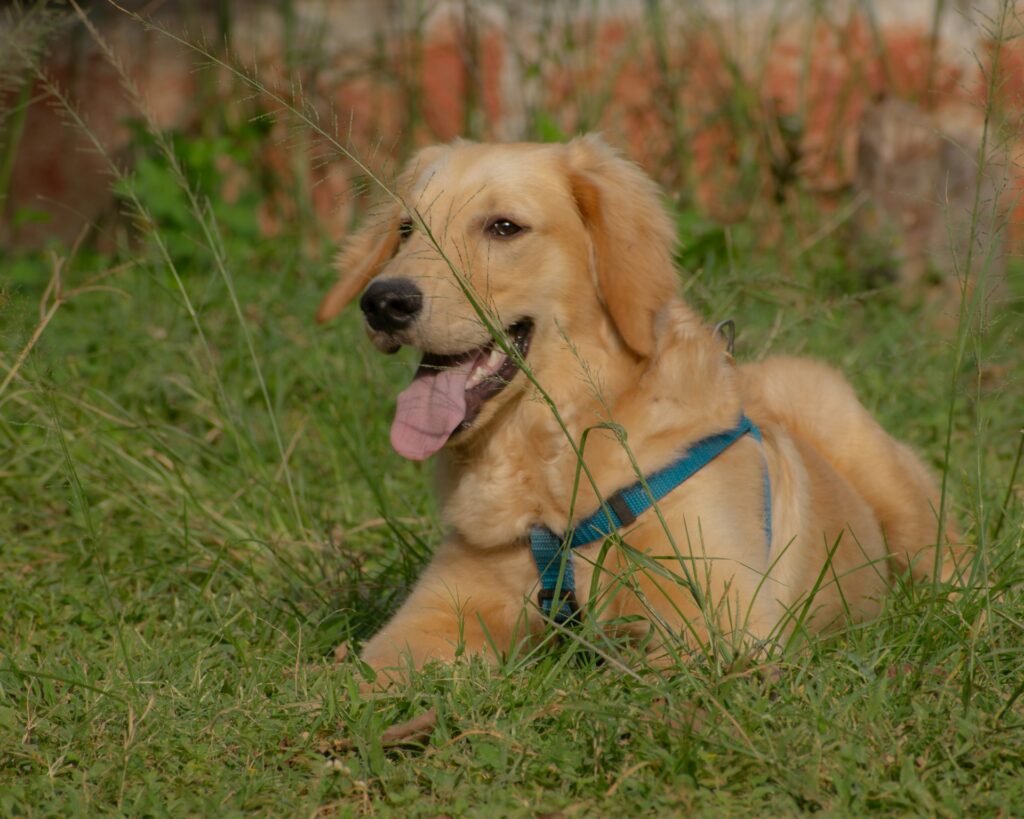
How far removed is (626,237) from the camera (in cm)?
299

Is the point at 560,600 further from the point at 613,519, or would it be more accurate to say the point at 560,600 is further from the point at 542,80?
the point at 542,80

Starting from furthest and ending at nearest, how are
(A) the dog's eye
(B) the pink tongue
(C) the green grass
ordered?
(A) the dog's eye
(B) the pink tongue
(C) the green grass

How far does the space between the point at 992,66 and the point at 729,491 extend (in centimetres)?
104

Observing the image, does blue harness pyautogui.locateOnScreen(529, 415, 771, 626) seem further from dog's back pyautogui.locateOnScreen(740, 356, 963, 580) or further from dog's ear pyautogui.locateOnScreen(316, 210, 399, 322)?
dog's ear pyautogui.locateOnScreen(316, 210, 399, 322)

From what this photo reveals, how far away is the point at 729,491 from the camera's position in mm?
2865

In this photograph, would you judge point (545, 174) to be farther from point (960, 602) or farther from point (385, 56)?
point (385, 56)

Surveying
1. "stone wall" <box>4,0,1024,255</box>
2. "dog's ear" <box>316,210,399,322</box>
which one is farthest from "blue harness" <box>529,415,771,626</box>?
"stone wall" <box>4,0,1024,255</box>

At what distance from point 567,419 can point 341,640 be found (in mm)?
812

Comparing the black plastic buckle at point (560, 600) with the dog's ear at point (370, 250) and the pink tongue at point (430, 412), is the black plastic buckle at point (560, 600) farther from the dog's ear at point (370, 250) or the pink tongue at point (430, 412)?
the dog's ear at point (370, 250)

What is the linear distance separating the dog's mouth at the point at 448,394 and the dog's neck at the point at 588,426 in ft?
0.31

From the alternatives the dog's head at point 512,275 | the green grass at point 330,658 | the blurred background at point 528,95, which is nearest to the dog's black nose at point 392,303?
the dog's head at point 512,275

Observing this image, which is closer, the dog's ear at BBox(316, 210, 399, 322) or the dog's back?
the dog's ear at BBox(316, 210, 399, 322)

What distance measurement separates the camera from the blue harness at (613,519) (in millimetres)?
2814

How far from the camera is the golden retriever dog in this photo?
2822mm
